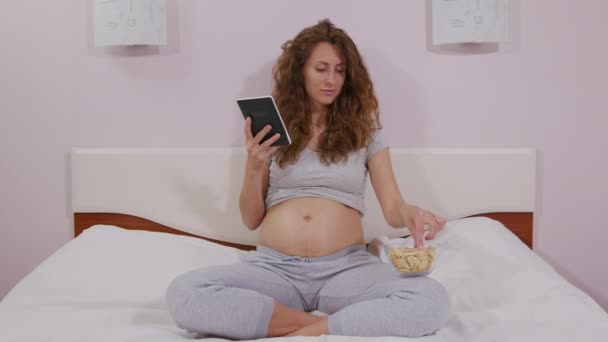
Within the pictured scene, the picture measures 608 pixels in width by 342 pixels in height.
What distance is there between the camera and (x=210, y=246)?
6.89 feet

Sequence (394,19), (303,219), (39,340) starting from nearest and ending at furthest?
(39,340), (303,219), (394,19)

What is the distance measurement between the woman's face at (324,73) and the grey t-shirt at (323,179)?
164mm

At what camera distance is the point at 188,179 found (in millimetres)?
2230

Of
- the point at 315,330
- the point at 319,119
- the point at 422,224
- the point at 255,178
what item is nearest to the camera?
the point at 315,330

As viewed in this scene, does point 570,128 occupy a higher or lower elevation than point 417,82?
lower

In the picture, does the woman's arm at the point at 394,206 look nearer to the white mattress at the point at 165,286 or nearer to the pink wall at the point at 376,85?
the white mattress at the point at 165,286

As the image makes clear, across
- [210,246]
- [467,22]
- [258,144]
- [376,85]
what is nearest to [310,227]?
[258,144]

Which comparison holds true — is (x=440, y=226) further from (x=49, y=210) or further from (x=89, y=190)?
(x=49, y=210)

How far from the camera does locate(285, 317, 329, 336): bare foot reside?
4.70 ft

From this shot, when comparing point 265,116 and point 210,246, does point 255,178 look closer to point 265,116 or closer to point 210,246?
point 265,116

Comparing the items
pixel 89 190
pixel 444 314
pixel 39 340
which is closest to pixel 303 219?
pixel 444 314

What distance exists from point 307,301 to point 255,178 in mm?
362

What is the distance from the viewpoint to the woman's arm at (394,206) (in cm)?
158

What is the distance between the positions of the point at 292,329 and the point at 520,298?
585 millimetres
